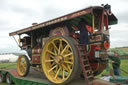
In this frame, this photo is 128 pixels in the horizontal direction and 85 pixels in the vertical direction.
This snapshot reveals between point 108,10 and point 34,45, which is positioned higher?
point 108,10

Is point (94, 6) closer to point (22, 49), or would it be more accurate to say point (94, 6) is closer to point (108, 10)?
point (108, 10)

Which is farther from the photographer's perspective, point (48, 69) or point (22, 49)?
point (22, 49)

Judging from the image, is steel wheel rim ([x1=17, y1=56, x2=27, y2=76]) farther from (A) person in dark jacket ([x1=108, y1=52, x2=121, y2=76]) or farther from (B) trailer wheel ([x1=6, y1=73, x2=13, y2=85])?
(A) person in dark jacket ([x1=108, y1=52, x2=121, y2=76])

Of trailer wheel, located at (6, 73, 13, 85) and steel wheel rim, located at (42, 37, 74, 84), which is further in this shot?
trailer wheel, located at (6, 73, 13, 85)

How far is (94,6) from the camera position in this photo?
158 inches

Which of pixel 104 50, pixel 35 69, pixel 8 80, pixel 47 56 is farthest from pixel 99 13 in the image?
pixel 8 80

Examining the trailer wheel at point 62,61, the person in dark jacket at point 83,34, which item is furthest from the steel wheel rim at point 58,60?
the person in dark jacket at point 83,34

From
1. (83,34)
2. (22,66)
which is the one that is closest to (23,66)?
(22,66)

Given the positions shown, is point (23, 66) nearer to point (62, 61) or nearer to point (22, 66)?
point (22, 66)

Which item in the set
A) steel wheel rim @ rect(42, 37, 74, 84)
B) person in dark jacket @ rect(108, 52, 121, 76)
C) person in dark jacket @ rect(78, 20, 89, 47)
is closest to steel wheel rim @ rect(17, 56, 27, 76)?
steel wheel rim @ rect(42, 37, 74, 84)

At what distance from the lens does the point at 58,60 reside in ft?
14.5

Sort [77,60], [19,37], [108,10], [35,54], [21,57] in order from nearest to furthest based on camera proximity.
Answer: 1. [77,60]
2. [108,10]
3. [35,54]
4. [21,57]
5. [19,37]

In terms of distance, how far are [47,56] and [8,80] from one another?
145 inches

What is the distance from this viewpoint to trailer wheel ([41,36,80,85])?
3884 mm
